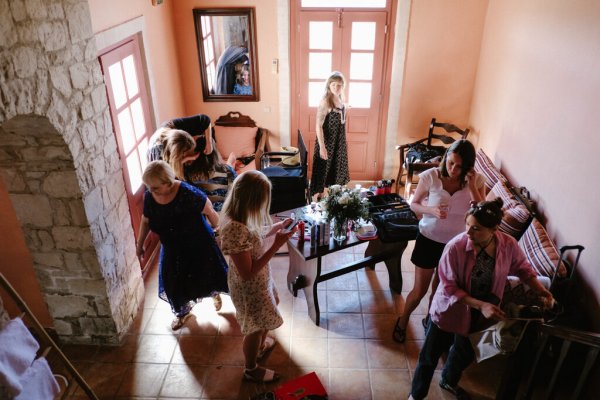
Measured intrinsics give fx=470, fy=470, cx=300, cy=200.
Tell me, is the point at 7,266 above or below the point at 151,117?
below

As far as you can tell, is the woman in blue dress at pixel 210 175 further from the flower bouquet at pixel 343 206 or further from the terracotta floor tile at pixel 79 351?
the terracotta floor tile at pixel 79 351

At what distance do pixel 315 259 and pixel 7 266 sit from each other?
7.81 ft

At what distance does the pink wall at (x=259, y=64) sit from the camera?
5652 mm

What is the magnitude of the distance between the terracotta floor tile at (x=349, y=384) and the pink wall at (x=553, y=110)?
1.63 meters

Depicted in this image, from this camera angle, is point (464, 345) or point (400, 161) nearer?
point (464, 345)

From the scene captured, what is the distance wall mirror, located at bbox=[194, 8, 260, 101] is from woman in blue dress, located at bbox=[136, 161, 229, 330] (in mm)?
2903

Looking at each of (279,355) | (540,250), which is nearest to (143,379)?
(279,355)

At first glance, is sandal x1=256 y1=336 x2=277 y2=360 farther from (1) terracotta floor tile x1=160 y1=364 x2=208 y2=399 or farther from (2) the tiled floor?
(1) terracotta floor tile x1=160 y1=364 x2=208 y2=399

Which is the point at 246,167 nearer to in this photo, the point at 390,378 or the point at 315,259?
the point at 315,259

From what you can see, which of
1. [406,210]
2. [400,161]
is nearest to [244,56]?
[400,161]

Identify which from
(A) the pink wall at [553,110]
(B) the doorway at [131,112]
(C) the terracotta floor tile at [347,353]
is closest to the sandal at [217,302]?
(B) the doorway at [131,112]

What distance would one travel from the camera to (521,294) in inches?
127

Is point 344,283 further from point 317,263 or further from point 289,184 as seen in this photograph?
point 289,184

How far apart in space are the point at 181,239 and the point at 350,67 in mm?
3491
